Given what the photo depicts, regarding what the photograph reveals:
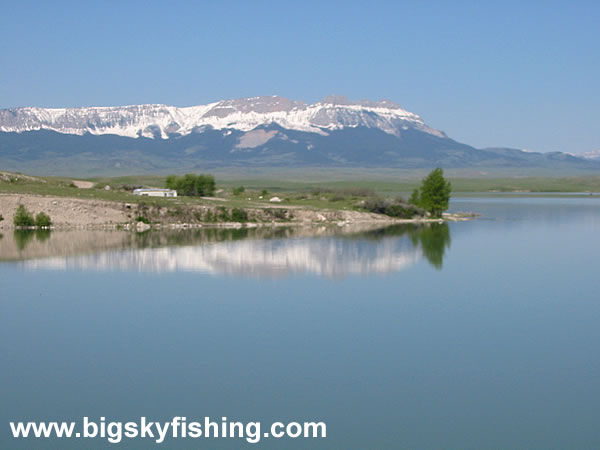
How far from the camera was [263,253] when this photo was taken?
138 ft

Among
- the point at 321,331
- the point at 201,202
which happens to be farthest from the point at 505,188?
the point at 321,331

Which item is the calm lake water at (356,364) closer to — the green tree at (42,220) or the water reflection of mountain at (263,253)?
the water reflection of mountain at (263,253)

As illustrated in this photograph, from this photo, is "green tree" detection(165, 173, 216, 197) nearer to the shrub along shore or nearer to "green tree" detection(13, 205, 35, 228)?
the shrub along shore

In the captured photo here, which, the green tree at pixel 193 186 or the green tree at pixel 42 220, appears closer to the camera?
the green tree at pixel 42 220

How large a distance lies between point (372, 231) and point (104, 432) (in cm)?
4606

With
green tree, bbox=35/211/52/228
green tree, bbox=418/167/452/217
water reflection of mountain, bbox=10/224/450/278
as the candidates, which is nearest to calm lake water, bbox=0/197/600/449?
water reflection of mountain, bbox=10/224/450/278

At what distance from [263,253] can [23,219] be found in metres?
24.1

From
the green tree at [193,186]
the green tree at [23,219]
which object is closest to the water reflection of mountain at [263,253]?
the green tree at [23,219]

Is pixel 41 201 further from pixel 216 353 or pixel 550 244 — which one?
pixel 216 353

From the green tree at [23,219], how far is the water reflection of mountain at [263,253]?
8.64 meters

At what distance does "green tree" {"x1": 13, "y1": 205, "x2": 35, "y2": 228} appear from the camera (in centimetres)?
5791

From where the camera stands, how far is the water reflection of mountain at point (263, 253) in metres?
36.4

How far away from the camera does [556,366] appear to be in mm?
19375

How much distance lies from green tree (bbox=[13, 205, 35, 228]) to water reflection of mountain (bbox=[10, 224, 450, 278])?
28.4ft
